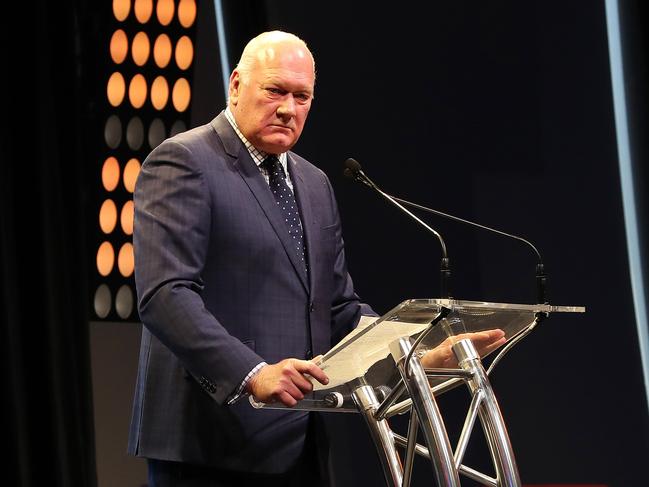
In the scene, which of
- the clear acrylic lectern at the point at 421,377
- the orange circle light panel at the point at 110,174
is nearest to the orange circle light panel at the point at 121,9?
the orange circle light panel at the point at 110,174

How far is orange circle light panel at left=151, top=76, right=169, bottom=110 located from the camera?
Answer: 378 centimetres

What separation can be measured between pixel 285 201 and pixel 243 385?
48 centimetres

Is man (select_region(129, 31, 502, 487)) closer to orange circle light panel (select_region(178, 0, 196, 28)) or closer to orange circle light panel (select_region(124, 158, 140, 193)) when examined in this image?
orange circle light panel (select_region(124, 158, 140, 193))

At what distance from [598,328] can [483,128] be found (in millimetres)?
935

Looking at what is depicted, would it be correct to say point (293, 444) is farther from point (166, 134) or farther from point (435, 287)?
point (435, 287)

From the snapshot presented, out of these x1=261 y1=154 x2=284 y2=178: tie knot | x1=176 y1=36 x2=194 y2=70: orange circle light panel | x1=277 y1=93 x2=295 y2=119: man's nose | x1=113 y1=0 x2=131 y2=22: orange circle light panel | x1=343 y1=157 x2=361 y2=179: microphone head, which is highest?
x1=113 y1=0 x2=131 y2=22: orange circle light panel

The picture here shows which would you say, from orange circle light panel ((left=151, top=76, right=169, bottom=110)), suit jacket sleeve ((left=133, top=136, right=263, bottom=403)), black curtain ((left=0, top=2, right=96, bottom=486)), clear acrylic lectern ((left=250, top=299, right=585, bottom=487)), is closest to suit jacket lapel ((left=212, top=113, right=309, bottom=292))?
suit jacket sleeve ((left=133, top=136, right=263, bottom=403))

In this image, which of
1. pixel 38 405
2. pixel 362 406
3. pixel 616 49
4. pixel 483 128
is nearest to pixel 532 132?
pixel 483 128

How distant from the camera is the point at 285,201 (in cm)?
228

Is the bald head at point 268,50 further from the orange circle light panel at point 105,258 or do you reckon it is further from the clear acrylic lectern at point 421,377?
the orange circle light panel at point 105,258

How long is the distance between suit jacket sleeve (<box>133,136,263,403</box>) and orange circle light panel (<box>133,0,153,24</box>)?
1679 mm

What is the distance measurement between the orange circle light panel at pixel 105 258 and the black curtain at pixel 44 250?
53 mm

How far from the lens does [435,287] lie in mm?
4457

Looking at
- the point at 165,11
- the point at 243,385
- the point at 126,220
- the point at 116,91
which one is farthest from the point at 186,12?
the point at 243,385
